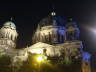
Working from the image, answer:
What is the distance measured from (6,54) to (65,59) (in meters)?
13.6

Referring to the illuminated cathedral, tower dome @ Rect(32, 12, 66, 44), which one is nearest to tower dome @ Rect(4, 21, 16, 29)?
the illuminated cathedral

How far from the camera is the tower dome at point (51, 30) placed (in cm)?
5212

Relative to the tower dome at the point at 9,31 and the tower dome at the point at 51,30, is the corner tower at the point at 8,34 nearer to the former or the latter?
the tower dome at the point at 9,31

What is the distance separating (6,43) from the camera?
167 ft

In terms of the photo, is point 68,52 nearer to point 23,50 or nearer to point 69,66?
point 69,66

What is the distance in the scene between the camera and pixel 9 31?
53.4 meters

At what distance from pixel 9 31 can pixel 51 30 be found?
10.6 m

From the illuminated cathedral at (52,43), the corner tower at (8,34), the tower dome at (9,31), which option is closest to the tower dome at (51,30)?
the illuminated cathedral at (52,43)

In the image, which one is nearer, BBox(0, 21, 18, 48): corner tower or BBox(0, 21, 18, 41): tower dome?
BBox(0, 21, 18, 48): corner tower

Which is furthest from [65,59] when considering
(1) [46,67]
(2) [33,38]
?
(2) [33,38]

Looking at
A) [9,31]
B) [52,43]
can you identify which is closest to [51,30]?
[52,43]

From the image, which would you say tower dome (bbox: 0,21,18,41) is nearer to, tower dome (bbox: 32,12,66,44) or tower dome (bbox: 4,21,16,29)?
tower dome (bbox: 4,21,16,29)

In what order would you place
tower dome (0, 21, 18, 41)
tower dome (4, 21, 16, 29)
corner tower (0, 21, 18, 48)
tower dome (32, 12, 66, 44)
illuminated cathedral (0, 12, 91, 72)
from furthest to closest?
tower dome (4, 21, 16, 29), tower dome (0, 21, 18, 41), tower dome (32, 12, 66, 44), corner tower (0, 21, 18, 48), illuminated cathedral (0, 12, 91, 72)

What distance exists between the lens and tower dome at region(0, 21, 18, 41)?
52.5m
